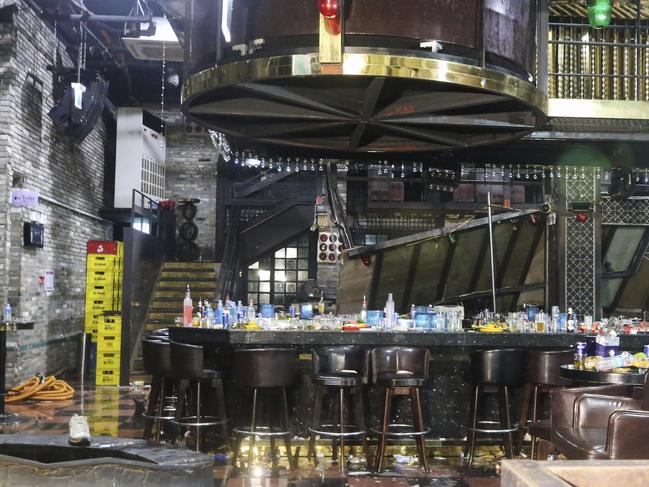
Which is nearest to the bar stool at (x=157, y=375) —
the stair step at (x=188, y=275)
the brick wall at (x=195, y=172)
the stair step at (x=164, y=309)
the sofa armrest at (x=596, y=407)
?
the sofa armrest at (x=596, y=407)

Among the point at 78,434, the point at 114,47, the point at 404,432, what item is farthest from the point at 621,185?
the point at 78,434

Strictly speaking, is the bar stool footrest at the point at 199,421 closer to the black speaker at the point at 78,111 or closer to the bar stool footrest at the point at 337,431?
the bar stool footrest at the point at 337,431

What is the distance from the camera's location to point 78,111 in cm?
1154

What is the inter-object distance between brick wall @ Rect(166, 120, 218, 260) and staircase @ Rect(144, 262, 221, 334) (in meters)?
1.61

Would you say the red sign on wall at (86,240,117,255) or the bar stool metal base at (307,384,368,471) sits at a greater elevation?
the red sign on wall at (86,240,117,255)

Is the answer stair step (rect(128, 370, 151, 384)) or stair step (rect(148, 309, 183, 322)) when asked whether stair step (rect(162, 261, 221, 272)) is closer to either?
stair step (rect(148, 309, 183, 322))

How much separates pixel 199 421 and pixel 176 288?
26.2 feet

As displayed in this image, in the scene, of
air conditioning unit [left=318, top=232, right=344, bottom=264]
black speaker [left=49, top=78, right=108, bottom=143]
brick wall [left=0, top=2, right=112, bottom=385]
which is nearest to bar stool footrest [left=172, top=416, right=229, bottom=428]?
brick wall [left=0, top=2, right=112, bottom=385]

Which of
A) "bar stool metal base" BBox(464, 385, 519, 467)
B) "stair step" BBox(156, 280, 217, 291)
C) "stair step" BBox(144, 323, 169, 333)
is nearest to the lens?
"bar stool metal base" BBox(464, 385, 519, 467)

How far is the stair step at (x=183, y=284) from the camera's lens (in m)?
14.2

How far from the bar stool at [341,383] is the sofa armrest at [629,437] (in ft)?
8.46

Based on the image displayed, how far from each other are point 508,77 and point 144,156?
12158mm

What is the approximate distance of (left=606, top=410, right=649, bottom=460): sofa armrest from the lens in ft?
12.6

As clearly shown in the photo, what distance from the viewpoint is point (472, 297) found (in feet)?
38.8
